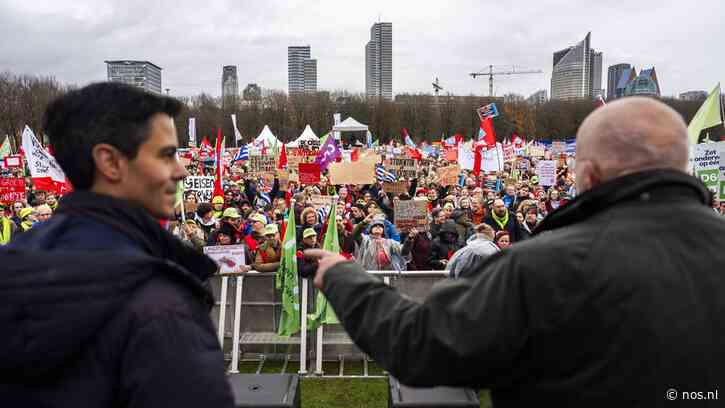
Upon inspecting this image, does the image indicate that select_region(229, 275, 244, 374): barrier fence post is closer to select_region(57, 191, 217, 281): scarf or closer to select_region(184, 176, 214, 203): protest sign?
select_region(57, 191, 217, 281): scarf

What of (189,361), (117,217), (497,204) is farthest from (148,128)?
(497,204)

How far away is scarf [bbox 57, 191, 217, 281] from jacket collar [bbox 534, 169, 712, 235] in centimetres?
110

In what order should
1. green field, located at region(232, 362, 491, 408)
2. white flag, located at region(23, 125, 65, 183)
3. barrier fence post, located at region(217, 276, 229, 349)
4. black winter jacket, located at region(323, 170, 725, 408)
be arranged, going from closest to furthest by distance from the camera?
black winter jacket, located at region(323, 170, 725, 408) < green field, located at region(232, 362, 491, 408) < barrier fence post, located at region(217, 276, 229, 349) < white flag, located at region(23, 125, 65, 183)

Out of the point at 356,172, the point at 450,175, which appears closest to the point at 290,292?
the point at 356,172

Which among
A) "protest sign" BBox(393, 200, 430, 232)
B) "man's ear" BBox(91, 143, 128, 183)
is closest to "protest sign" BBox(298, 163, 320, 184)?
"protest sign" BBox(393, 200, 430, 232)

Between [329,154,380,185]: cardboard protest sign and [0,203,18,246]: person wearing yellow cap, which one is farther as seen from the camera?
[329,154,380,185]: cardboard protest sign

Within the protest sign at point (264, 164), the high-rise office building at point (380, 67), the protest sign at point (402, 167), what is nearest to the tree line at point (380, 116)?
the protest sign at point (264, 164)

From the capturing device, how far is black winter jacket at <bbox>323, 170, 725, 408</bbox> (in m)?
1.39

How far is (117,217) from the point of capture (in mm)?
1402

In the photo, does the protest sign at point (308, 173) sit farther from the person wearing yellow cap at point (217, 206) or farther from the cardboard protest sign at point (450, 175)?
the cardboard protest sign at point (450, 175)

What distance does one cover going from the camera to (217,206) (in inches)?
464

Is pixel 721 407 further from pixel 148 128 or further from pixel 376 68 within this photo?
pixel 376 68

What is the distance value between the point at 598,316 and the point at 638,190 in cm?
36

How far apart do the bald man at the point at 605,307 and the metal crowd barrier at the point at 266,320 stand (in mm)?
4988
